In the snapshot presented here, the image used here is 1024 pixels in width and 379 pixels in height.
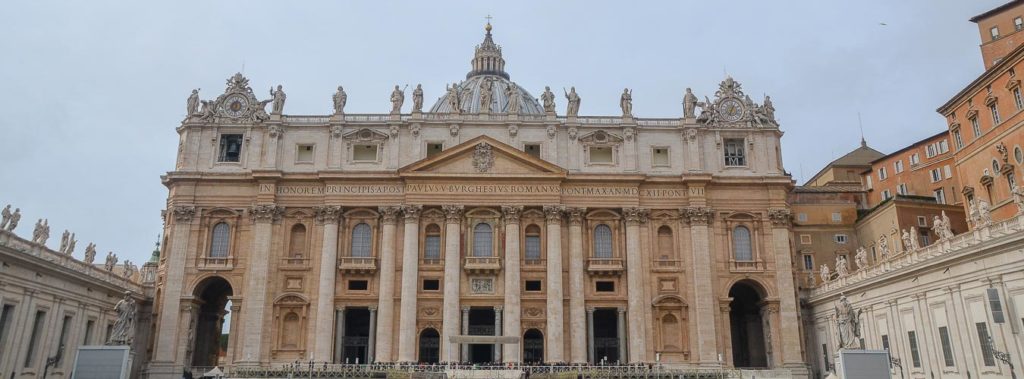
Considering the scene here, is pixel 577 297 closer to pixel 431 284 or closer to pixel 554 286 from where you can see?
pixel 554 286

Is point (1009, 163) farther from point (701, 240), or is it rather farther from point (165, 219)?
point (165, 219)

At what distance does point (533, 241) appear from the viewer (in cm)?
5150

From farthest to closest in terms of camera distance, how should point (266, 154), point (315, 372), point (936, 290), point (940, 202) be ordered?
point (940, 202) → point (266, 154) → point (315, 372) → point (936, 290)

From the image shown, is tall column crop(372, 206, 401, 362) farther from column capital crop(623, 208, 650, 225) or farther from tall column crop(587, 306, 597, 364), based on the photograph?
column capital crop(623, 208, 650, 225)

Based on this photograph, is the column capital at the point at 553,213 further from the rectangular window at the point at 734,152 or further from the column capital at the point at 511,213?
the rectangular window at the point at 734,152

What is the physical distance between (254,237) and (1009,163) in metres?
46.2

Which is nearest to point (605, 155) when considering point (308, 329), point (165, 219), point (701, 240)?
point (701, 240)

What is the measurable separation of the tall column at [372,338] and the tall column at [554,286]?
36.5 feet

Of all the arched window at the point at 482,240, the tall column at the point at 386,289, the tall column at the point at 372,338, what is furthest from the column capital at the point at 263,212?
the arched window at the point at 482,240

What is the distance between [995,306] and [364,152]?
3808 cm

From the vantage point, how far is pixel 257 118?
53.0m

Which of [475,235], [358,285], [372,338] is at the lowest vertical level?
[372,338]

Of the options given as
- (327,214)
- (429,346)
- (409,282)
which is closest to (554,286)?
(429,346)

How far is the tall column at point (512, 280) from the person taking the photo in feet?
158
